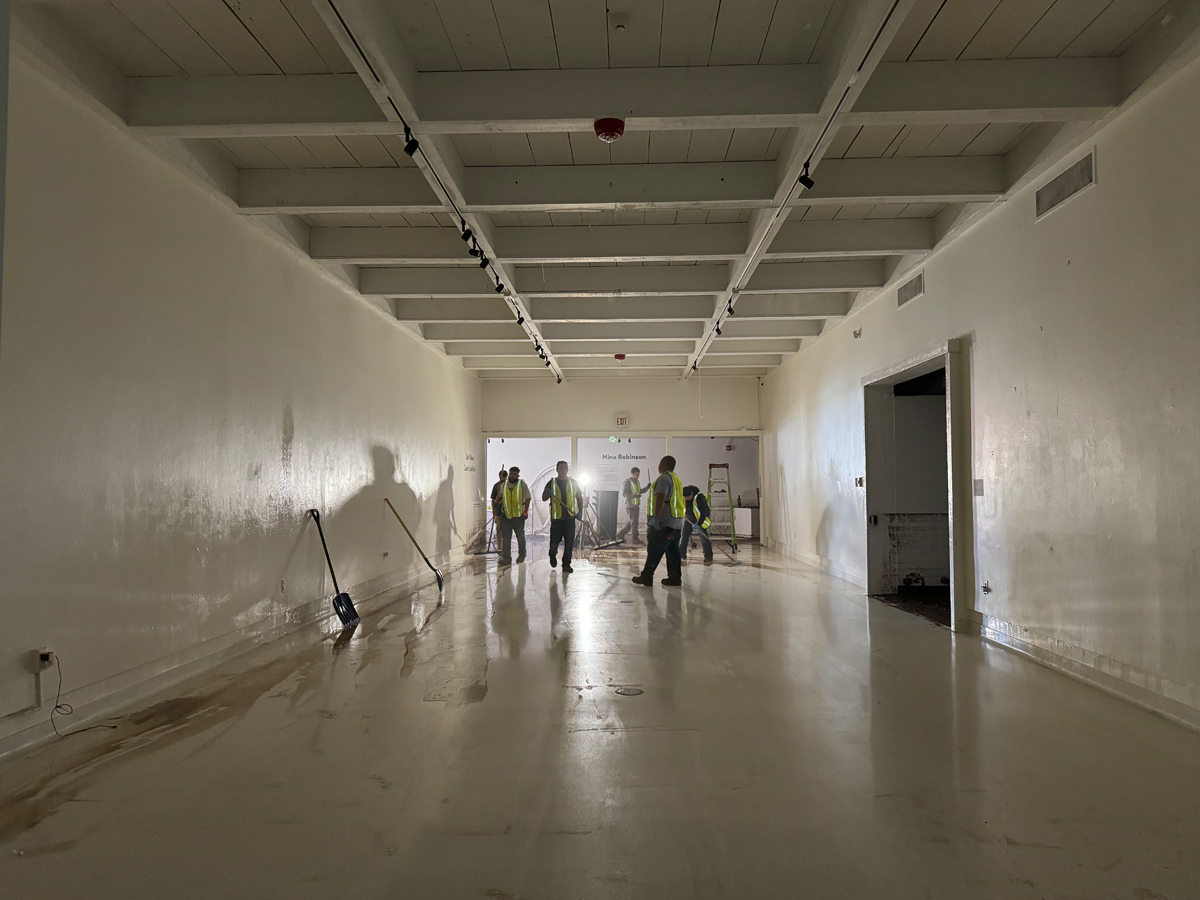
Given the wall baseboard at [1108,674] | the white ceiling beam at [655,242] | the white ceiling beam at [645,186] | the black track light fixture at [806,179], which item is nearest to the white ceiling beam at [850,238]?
the white ceiling beam at [655,242]

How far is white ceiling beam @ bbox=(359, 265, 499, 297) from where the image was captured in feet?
22.1

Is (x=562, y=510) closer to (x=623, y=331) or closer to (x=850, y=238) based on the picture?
(x=623, y=331)

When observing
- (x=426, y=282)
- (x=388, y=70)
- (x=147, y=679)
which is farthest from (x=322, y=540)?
(x=388, y=70)

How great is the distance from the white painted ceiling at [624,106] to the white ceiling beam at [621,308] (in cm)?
178

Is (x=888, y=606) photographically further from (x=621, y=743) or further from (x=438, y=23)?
(x=438, y=23)

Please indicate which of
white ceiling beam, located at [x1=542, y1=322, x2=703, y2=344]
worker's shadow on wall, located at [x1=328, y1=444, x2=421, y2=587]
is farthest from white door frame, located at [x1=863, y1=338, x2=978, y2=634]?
worker's shadow on wall, located at [x1=328, y1=444, x2=421, y2=587]

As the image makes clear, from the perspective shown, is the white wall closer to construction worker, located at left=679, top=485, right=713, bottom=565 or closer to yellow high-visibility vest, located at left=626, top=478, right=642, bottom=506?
yellow high-visibility vest, located at left=626, top=478, right=642, bottom=506

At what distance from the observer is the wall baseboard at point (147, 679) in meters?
3.10

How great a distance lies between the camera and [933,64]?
11.8ft

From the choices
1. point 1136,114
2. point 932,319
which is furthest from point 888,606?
point 1136,114

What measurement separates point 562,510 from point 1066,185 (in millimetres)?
6393

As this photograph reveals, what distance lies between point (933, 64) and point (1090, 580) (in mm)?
2878

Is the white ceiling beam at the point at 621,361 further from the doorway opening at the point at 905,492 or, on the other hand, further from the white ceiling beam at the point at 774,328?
the doorway opening at the point at 905,492

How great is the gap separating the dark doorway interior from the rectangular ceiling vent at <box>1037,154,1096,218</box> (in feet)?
9.39
